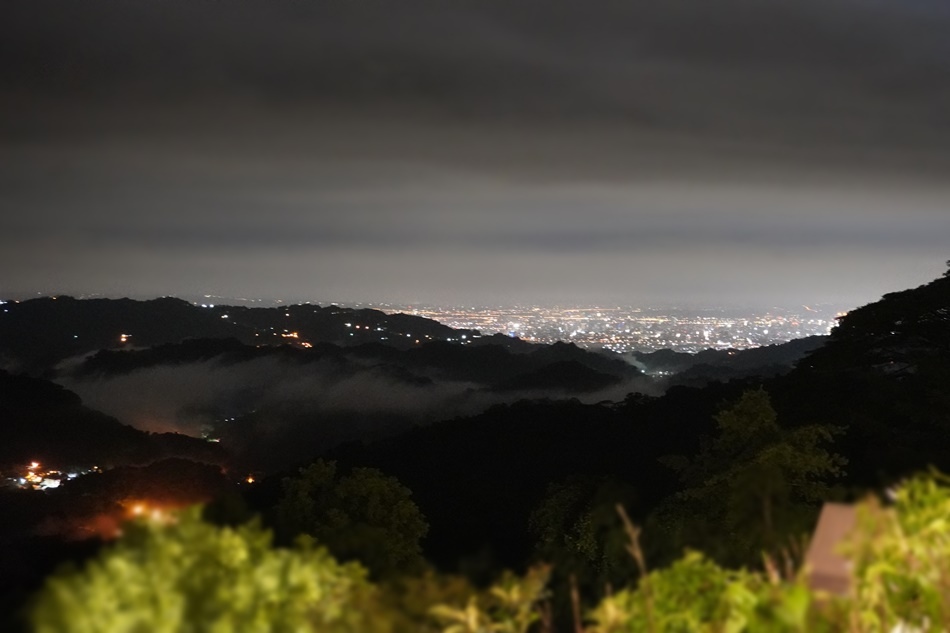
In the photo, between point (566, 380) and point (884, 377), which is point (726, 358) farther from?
point (884, 377)

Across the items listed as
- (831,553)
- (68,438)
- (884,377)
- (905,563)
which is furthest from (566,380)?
(905,563)

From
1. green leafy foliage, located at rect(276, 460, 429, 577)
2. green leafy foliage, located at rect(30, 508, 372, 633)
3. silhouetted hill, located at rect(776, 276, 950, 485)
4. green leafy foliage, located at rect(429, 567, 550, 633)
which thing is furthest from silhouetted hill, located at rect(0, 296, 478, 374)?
green leafy foliage, located at rect(30, 508, 372, 633)

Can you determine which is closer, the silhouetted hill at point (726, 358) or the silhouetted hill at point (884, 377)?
the silhouetted hill at point (884, 377)

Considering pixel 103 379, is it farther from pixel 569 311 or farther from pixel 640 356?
pixel 569 311

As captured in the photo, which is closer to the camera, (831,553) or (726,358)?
(831,553)

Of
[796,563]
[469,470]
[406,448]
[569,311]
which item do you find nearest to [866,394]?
[796,563]

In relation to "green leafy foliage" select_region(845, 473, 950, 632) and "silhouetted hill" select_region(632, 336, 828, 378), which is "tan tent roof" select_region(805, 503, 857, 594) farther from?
"silhouetted hill" select_region(632, 336, 828, 378)

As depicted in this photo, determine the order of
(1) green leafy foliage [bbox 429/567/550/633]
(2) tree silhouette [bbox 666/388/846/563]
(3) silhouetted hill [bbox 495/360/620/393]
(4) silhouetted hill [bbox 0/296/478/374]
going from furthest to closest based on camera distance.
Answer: (4) silhouetted hill [bbox 0/296/478/374] → (3) silhouetted hill [bbox 495/360/620/393] → (2) tree silhouette [bbox 666/388/846/563] → (1) green leafy foliage [bbox 429/567/550/633]

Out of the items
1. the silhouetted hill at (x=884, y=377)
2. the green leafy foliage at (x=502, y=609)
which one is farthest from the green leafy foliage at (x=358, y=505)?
the green leafy foliage at (x=502, y=609)

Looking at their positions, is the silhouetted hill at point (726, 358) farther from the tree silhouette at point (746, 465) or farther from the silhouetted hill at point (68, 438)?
the tree silhouette at point (746, 465)
